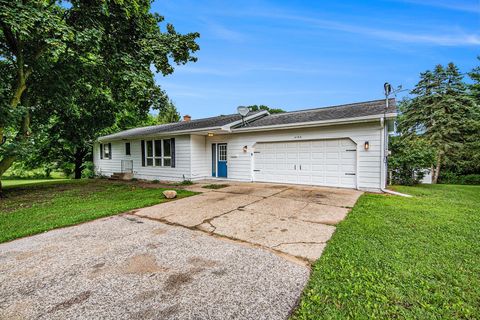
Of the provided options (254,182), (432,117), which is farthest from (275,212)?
(432,117)

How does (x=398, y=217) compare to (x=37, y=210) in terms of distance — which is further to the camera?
(x=37, y=210)

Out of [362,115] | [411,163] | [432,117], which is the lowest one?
[411,163]

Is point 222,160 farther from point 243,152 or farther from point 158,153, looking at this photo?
point 158,153

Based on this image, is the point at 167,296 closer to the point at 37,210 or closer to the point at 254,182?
the point at 37,210

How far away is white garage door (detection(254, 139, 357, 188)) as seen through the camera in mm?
8070

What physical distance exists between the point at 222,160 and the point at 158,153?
3806mm

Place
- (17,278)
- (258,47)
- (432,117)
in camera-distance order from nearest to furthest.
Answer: (17,278) → (258,47) → (432,117)

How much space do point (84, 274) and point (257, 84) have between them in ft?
70.1

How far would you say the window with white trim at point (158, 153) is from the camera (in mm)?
11758

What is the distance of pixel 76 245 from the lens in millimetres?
3381

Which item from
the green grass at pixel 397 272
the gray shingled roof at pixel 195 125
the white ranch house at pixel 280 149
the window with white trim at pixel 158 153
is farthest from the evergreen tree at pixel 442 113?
the window with white trim at pixel 158 153

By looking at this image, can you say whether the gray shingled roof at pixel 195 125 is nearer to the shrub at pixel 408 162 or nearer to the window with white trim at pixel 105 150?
the window with white trim at pixel 105 150

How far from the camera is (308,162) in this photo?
8.91 m

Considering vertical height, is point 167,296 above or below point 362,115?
below
